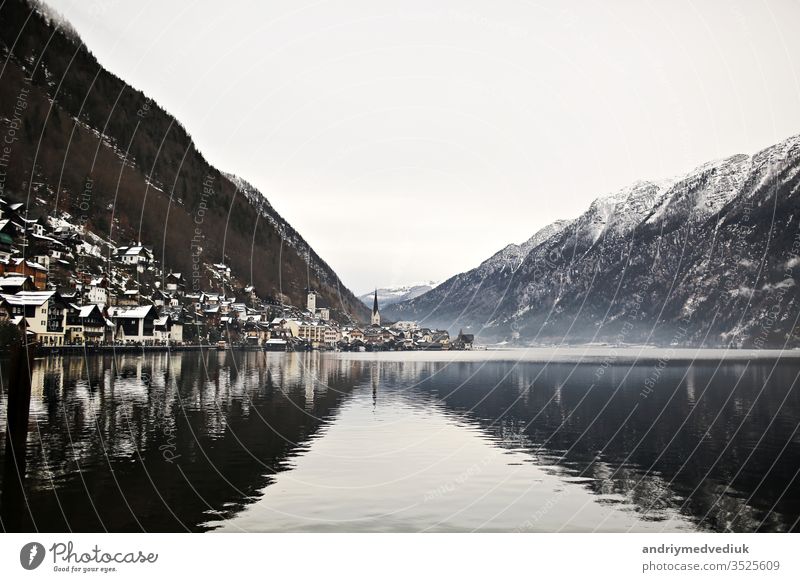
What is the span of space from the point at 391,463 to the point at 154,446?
9060mm

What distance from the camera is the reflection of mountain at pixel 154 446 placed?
18516 mm

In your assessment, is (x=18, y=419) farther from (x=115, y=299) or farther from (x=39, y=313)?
(x=115, y=299)

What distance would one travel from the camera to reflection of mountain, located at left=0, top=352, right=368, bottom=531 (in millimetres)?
18516

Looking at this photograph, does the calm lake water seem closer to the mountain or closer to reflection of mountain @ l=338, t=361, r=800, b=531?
reflection of mountain @ l=338, t=361, r=800, b=531

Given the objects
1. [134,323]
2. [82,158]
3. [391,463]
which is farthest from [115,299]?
[391,463]

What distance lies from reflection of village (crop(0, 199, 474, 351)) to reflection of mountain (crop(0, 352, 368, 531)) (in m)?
12.5

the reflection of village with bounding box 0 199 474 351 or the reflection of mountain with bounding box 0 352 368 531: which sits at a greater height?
the reflection of village with bounding box 0 199 474 351

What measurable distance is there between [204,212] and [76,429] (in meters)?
173

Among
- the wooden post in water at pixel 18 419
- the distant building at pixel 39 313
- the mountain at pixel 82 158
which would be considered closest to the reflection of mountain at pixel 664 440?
the wooden post in water at pixel 18 419

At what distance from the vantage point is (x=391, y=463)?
26.6 m

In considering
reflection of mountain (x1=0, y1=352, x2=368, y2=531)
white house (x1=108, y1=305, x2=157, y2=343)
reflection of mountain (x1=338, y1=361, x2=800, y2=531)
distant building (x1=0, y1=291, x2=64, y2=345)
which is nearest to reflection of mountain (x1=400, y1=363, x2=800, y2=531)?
reflection of mountain (x1=338, y1=361, x2=800, y2=531)
